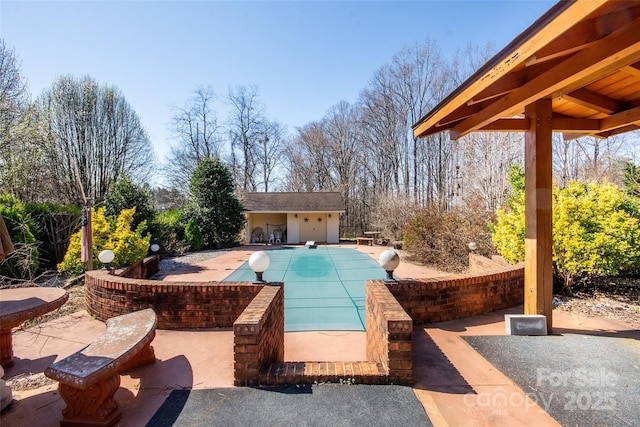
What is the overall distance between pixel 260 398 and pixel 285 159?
1102 inches

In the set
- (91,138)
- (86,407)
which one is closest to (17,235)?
(86,407)

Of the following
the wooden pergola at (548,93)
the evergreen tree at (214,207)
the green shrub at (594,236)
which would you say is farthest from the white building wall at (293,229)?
the green shrub at (594,236)

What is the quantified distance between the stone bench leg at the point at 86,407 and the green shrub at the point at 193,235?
1367 cm

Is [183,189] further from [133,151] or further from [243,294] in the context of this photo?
[243,294]

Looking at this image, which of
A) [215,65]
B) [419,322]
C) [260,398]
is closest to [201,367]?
[260,398]

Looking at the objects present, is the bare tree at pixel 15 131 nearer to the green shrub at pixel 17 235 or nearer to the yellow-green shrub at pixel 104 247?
the green shrub at pixel 17 235

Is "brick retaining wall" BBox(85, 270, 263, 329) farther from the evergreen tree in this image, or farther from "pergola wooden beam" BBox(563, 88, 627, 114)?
the evergreen tree

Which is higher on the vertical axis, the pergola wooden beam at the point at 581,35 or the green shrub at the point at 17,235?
the pergola wooden beam at the point at 581,35

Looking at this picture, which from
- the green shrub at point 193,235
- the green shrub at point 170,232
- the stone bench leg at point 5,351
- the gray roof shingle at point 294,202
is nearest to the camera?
the stone bench leg at point 5,351

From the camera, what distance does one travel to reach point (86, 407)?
7.88ft

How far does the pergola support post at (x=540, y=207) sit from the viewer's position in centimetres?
392

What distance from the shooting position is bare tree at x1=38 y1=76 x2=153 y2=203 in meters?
19.0

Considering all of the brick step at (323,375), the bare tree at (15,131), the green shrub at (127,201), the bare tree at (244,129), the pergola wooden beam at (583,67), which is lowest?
the brick step at (323,375)

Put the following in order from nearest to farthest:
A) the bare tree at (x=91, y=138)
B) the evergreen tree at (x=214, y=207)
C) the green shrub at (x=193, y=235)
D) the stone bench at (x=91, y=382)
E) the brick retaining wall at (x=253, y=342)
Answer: the stone bench at (x=91, y=382), the brick retaining wall at (x=253, y=342), the green shrub at (x=193, y=235), the evergreen tree at (x=214, y=207), the bare tree at (x=91, y=138)
